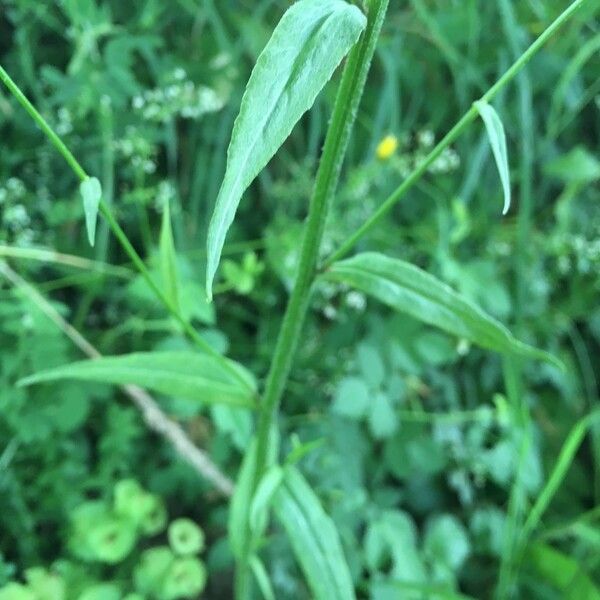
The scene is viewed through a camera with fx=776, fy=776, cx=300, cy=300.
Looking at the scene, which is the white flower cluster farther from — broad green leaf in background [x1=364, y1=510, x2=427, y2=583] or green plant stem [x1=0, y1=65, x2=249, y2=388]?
broad green leaf in background [x1=364, y1=510, x2=427, y2=583]

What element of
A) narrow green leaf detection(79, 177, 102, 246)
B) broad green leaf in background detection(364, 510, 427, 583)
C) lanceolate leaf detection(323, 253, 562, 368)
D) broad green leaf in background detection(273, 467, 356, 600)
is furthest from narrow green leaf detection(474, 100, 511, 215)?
broad green leaf in background detection(364, 510, 427, 583)

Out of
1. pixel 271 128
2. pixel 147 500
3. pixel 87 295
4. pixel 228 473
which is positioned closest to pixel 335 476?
pixel 228 473

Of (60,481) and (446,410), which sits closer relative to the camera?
(60,481)

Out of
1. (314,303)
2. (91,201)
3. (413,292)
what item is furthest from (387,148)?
(91,201)

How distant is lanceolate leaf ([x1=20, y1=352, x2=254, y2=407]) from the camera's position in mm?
657

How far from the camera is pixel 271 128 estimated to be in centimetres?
39

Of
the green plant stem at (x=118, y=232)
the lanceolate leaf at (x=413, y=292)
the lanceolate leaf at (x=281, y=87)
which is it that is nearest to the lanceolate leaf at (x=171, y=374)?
the green plant stem at (x=118, y=232)

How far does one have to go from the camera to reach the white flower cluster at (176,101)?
0.93 meters

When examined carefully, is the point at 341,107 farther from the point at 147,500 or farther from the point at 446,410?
the point at 446,410

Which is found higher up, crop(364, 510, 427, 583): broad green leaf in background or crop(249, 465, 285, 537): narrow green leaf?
crop(249, 465, 285, 537): narrow green leaf

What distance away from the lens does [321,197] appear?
0.55 metres

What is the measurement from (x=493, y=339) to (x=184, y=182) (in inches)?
24.8

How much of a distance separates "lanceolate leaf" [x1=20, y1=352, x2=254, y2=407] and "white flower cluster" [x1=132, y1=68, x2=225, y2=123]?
0.36 metres

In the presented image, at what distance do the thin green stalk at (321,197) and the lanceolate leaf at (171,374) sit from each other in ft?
0.12
